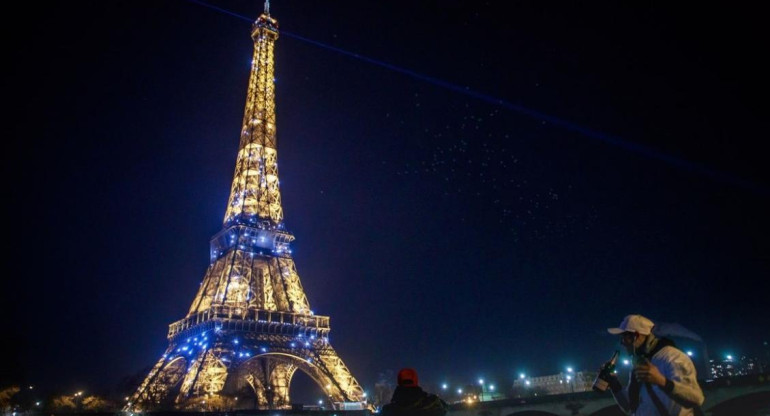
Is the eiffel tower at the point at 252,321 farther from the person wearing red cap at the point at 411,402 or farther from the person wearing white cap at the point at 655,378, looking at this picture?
the person wearing white cap at the point at 655,378

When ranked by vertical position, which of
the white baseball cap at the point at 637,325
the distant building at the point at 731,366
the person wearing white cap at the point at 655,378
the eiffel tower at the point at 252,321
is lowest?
the person wearing white cap at the point at 655,378

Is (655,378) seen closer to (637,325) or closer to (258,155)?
(637,325)

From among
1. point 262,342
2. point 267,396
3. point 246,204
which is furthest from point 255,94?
point 267,396

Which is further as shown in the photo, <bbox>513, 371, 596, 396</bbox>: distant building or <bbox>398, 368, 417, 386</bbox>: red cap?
<bbox>513, 371, 596, 396</bbox>: distant building

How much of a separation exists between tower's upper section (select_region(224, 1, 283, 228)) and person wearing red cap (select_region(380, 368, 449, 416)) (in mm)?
41035

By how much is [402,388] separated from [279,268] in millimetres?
41006

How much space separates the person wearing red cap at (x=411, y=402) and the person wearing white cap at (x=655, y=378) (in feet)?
4.83

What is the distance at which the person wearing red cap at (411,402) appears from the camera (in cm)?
377

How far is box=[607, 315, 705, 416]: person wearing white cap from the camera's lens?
3.56m

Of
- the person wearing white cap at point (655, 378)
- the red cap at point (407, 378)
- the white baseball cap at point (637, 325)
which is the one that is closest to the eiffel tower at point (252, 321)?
the red cap at point (407, 378)

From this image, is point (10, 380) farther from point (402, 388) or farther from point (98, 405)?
point (402, 388)

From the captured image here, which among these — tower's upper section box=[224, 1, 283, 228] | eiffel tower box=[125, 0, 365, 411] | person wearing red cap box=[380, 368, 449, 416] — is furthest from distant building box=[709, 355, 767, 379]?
person wearing red cap box=[380, 368, 449, 416]

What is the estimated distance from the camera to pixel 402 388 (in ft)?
12.8

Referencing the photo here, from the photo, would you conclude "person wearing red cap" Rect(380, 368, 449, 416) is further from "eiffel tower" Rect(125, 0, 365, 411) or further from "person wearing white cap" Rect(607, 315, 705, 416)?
"eiffel tower" Rect(125, 0, 365, 411)
